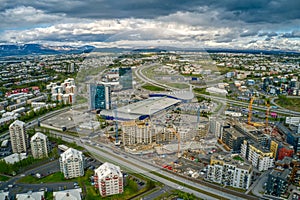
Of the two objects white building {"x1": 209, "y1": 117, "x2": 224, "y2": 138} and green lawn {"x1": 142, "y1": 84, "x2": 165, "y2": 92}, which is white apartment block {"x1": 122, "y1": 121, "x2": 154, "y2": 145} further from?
white building {"x1": 209, "y1": 117, "x2": 224, "y2": 138}

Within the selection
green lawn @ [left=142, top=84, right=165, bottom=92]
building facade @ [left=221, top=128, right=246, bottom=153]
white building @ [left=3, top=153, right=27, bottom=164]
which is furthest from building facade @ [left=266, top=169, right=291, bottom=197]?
white building @ [left=3, top=153, right=27, bottom=164]

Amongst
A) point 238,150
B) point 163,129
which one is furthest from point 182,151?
point 238,150

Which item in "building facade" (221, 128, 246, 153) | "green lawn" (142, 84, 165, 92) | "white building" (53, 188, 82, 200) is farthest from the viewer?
"building facade" (221, 128, 246, 153)

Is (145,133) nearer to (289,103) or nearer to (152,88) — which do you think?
(152,88)

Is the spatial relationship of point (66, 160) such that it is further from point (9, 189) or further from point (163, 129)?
point (163, 129)

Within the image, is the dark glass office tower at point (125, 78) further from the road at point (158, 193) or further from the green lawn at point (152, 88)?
the road at point (158, 193)

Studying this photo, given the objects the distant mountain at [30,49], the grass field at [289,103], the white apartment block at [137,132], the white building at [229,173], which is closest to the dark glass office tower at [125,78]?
the white apartment block at [137,132]

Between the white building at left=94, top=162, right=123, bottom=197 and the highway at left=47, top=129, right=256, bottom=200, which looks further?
the highway at left=47, top=129, right=256, bottom=200
